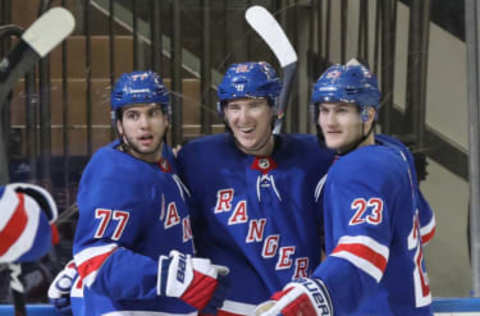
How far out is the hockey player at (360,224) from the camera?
68.9 inches

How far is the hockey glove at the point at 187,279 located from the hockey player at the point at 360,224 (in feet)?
0.68

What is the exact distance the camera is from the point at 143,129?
2061 mm

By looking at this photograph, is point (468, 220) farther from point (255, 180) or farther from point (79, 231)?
point (79, 231)

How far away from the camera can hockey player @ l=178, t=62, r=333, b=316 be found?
215cm

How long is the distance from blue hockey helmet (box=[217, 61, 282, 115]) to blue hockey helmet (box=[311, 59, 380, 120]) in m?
0.19

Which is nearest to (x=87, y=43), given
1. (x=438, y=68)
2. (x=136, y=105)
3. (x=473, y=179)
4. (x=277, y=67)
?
(x=277, y=67)

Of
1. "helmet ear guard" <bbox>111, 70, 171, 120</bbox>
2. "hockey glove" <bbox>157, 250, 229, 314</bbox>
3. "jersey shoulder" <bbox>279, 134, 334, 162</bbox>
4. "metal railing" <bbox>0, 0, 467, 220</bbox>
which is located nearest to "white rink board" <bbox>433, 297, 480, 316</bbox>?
"metal railing" <bbox>0, 0, 467, 220</bbox>

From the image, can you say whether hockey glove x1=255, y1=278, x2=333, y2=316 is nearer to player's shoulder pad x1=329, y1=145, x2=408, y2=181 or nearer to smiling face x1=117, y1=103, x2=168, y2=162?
player's shoulder pad x1=329, y1=145, x2=408, y2=181

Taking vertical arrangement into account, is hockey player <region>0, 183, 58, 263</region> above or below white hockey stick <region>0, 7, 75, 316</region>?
below

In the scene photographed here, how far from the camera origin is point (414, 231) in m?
1.91

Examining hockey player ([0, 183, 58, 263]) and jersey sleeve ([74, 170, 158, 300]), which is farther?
jersey sleeve ([74, 170, 158, 300])

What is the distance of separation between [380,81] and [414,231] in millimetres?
1222

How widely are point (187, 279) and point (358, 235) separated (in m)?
0.40

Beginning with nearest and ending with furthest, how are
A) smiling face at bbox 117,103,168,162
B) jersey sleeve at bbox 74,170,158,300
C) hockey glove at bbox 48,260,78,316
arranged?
jersey sleeve at bbox 74,170,158,300, smiling face at bbox 117,103,168,162, hockey glove at bbox 48,260,78,316
